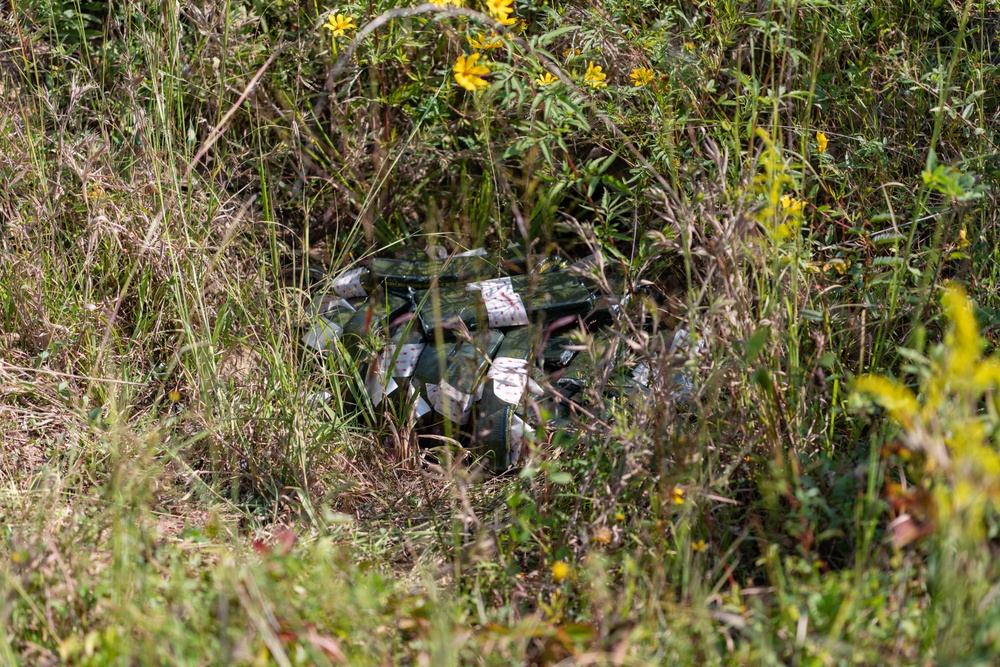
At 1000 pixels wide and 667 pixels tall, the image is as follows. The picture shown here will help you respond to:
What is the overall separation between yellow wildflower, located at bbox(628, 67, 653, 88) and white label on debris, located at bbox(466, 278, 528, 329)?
66 cm

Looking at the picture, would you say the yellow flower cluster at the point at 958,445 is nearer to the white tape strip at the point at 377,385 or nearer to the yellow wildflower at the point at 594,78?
the yellow wildflower at the point at 594,78

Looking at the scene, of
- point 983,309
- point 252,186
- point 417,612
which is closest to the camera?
point 417,612

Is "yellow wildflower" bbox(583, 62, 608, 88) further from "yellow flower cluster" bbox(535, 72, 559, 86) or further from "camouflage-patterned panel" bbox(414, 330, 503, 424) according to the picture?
"camouflage-patterned panel" bbox(414, 330, 503, 424)

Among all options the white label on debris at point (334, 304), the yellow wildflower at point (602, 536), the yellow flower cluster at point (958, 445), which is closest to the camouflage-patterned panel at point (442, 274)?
the white label on debris at point (334, 304)

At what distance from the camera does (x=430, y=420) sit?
8.08 ft

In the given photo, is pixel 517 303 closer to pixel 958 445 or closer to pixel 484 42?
pixel 484 42

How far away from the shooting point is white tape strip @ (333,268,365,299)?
9.26 feet

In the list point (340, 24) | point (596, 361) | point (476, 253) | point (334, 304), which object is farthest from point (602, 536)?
point (340, 24)

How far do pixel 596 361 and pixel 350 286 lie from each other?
3.65ft

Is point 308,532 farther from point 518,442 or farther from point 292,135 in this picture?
point 292,135

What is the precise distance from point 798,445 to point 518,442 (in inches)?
29.2

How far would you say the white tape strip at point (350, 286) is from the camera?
2822 millimetres

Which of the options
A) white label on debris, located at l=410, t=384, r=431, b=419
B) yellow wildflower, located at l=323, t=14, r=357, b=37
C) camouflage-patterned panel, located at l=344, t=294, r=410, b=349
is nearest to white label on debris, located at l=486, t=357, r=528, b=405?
white label on debris, located at l=410, t=384, r=431, b=419

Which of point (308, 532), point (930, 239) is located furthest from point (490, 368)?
point (930, 239)
